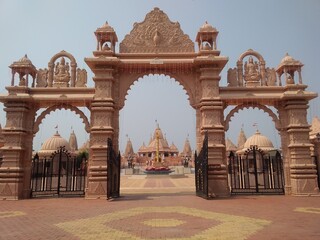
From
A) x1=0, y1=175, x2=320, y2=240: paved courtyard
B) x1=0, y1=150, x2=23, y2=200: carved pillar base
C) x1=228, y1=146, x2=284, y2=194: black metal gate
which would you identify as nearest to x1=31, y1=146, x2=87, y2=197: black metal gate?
x1=0, y1=150, x2=23, y2=200: carved pillar base

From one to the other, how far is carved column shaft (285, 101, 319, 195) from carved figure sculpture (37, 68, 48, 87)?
11662 mm

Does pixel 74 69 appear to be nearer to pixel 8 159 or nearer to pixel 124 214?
pixel 8 159

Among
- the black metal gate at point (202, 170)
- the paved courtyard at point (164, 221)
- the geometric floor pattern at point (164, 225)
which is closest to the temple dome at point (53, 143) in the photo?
the black metal gate at point (202, 170)

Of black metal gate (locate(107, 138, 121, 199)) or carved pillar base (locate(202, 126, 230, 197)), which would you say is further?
carved pillar base (locate(202, 126, 230, 197))

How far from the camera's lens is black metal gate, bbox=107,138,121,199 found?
11.1m

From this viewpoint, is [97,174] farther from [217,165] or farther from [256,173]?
[256,173]

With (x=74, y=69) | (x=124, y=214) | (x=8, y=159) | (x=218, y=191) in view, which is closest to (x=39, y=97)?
(x=74, y=69)

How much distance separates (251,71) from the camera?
42.1ft

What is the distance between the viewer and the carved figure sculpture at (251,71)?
41.8ft

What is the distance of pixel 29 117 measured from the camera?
1243 centimetres

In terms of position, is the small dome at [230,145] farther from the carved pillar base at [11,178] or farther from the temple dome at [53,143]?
the carved pillar base at [11,178]

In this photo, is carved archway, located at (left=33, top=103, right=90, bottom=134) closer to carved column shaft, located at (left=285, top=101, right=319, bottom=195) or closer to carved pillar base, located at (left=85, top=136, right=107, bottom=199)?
carved pillar base, located at (left=85, top=136, right=107, bottom=199)

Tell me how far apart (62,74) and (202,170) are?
8.03m

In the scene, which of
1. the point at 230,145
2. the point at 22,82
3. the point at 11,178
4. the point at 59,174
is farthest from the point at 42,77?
the point at 230,145
